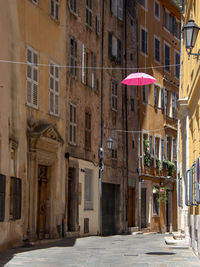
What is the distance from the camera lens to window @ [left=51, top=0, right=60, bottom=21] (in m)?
23.0

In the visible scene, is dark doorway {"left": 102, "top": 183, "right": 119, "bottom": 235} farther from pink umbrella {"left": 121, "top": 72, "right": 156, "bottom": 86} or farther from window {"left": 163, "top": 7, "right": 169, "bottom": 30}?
window {"left": 163, "top": 7, "right": 169, "bottom": 30}

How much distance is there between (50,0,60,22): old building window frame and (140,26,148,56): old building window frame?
14043 millimetres

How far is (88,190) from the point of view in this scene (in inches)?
1089

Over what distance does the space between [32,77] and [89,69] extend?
7788 mm

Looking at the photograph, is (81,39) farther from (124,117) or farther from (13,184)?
(13,184)

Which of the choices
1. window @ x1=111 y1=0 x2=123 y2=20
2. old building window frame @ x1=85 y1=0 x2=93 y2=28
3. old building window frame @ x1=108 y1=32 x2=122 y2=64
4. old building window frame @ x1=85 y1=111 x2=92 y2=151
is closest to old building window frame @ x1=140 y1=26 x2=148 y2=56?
window @ x1=111 y1=0 x2=123 y2=20

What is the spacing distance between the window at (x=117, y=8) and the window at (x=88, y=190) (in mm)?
9050

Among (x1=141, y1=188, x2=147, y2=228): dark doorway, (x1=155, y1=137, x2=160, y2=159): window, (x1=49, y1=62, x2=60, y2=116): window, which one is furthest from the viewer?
(x1=155, y1=137, x2=160, y2=159): window

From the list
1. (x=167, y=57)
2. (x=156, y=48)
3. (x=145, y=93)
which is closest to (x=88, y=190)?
(x=145, y=93)

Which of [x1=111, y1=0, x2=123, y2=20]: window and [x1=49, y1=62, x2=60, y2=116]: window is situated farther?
[x1=111, y1=0, x2=123, y2=20]: window

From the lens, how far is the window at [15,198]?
1770cm

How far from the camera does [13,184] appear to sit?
698 inches

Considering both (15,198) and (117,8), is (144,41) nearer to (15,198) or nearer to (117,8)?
(117,8)

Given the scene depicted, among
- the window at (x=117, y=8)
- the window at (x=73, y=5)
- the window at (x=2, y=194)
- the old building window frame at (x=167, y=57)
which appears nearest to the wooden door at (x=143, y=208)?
the old building window frame at (x=167, y=57)
